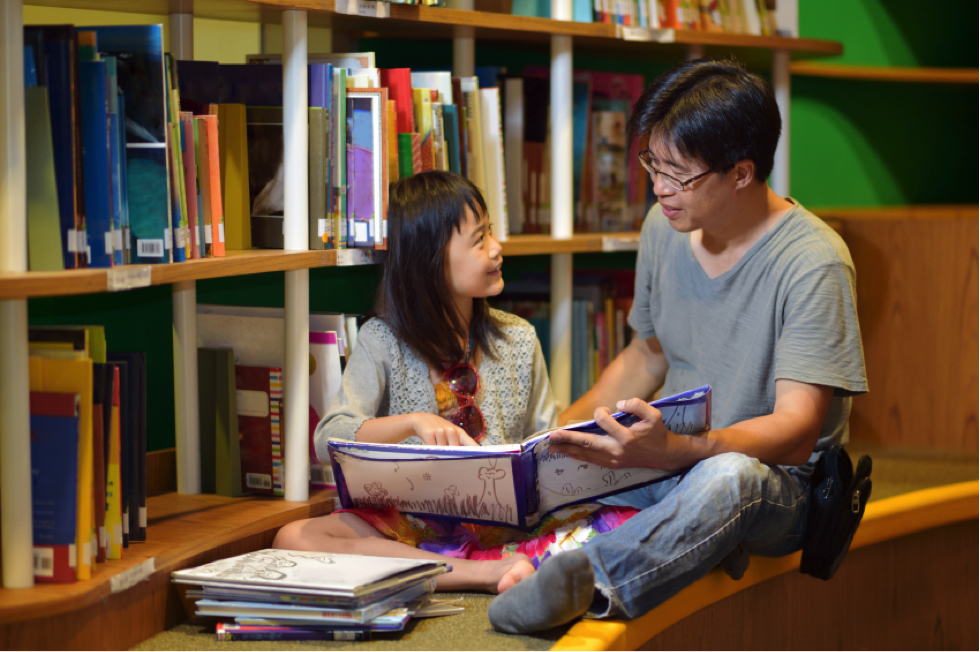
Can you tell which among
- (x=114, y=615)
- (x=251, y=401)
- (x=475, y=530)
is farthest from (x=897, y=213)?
(x=114, y=615)

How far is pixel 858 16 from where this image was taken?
146 inches

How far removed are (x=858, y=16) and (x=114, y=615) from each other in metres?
3.43

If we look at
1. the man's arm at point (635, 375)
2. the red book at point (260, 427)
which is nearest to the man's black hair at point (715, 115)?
the man's arm at point (635, 375)

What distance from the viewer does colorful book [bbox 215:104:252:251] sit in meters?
1.68

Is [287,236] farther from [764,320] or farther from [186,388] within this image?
[764,320]

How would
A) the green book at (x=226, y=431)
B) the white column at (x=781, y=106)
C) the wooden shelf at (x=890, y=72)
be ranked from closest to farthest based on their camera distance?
1. the green book at (x=226, y=431)
2. the white column at (x=781, y=106)
3. the wooden shelf at (x=890, y=72)

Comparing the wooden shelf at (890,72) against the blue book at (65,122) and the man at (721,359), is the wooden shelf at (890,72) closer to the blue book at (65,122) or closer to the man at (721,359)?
the man at (721,359)

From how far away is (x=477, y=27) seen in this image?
198cm

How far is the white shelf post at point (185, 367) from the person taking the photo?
1770 mm

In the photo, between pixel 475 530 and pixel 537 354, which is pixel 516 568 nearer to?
pixel 475 530

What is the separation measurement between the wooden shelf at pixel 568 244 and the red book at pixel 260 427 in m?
0.55

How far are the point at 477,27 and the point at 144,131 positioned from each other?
33.0 inches

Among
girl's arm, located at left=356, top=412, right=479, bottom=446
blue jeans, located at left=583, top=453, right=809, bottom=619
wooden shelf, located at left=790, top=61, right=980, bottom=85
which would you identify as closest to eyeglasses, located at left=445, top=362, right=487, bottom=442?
girl's arm, located at left=356, top=412, right=479, bottom=446

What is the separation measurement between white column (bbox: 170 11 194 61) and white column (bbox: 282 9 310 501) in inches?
10.3
